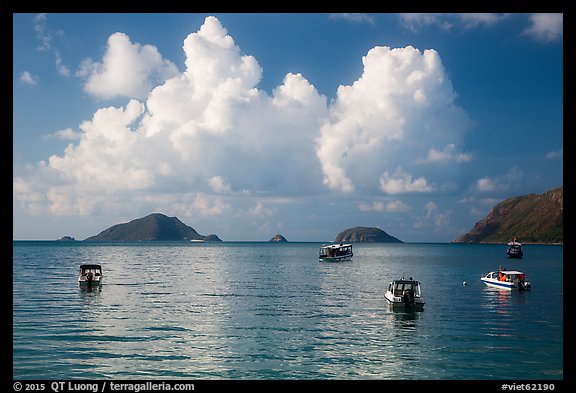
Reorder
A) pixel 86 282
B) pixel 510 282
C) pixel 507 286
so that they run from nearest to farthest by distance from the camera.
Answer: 1. pixel 86 282
2. pixel 507 286
3. pixel 510 282

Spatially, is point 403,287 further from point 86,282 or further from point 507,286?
point 86,282

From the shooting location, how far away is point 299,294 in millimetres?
77938

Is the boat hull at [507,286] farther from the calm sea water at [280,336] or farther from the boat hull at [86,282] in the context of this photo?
the boat hull at [86,282]

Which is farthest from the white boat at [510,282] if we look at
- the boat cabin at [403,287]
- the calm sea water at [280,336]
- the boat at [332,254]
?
the boat at [332,254]

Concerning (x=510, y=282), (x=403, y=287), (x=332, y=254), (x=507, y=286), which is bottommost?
(x=507, y=286)

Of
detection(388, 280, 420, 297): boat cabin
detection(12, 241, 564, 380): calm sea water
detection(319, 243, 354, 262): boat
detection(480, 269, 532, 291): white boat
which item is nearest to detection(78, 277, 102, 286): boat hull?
detection(12, 241, 564, 380): calm sea water

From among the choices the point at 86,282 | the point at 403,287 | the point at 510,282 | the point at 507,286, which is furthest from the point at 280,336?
the point at 510,282

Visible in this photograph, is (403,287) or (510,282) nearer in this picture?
(403,287)

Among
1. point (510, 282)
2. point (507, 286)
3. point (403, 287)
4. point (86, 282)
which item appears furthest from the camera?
point (510, 282)

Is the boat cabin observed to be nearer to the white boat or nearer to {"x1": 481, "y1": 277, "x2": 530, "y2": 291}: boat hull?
{"x1": 481, "y1": 277, "x2": 530, "y2": 291}: boat hull

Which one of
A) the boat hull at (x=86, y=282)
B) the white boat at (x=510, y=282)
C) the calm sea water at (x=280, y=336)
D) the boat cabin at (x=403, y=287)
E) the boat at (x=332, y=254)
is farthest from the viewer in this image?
the boat at (x=332, y=254)
